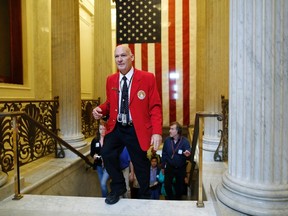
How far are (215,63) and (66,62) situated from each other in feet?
10.0

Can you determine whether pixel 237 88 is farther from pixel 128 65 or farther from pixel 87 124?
pixel 87 124

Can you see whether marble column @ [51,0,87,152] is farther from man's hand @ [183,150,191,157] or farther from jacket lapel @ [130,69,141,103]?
jacket lapel @ [130,69,141,103]

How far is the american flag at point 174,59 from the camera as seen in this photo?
25.4 ft

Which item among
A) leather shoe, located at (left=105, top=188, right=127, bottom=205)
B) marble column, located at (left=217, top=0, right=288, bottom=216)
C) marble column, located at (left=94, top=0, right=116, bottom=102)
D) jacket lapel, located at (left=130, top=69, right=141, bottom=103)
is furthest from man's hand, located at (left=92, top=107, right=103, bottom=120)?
marble column, located at (left=94, top=0, right=116, bottom=102)

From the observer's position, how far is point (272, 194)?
7.40 ft

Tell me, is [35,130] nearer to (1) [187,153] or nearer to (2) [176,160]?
(2) [176,160]

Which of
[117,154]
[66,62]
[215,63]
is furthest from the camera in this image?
[66,62]

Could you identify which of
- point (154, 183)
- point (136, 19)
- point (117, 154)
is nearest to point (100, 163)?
point (154, 183)

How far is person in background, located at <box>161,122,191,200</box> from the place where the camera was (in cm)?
484

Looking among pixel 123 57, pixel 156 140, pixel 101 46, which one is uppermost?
pixel 101 46

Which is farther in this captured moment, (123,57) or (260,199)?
(123,57)

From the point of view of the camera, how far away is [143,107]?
2.82 meters

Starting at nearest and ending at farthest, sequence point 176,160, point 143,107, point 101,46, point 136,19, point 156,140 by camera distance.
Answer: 1. point 156,140
2. point 143,107
3. point 176,160
4. point 136,19
5. point 101,46

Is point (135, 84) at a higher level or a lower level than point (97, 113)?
higher
